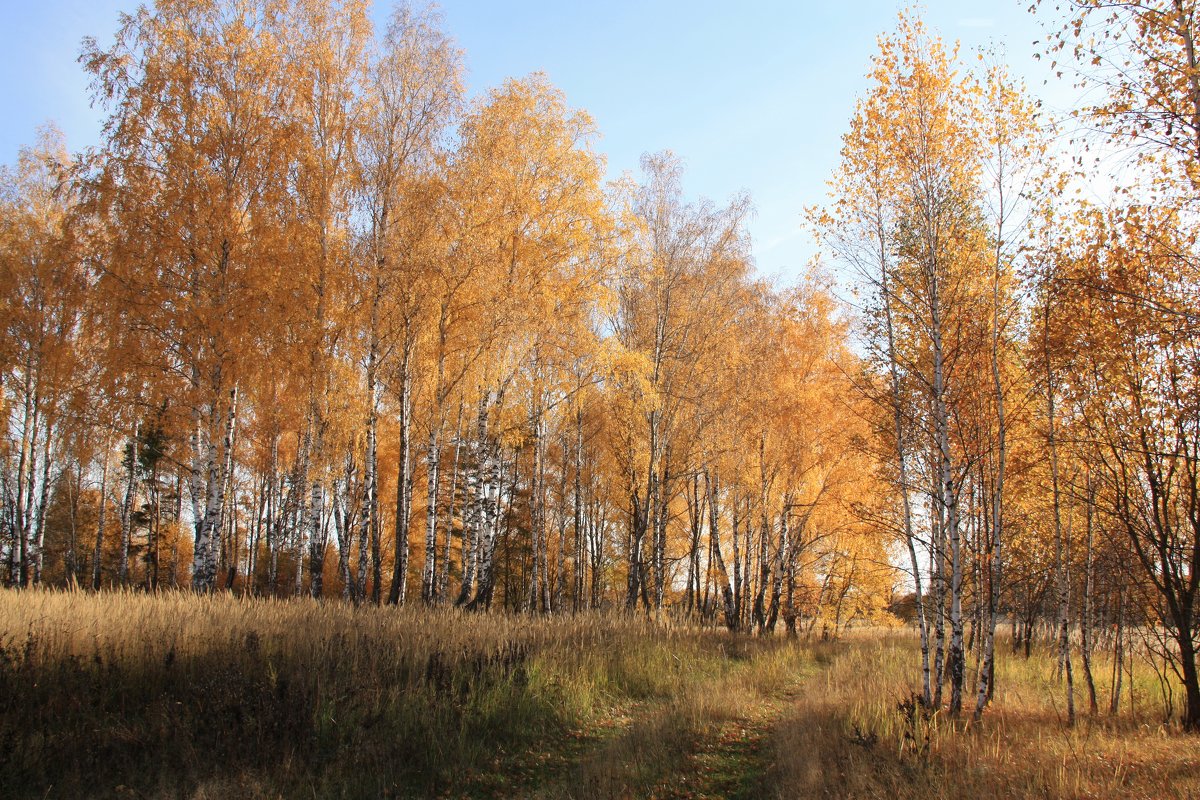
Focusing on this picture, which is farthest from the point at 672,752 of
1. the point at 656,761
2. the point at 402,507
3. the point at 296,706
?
the point at 402,507

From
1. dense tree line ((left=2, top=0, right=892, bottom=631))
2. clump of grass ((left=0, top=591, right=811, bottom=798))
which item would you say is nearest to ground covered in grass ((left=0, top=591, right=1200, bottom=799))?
clump of grass ((left=0, top=591, right=811, bottom=798))

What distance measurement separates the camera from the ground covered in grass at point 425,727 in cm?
466

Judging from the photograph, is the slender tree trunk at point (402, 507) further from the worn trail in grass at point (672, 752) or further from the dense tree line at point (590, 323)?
the worn trail in grass at point (672, 752)

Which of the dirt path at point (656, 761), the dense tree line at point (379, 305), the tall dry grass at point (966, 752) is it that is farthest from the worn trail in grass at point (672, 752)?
the dense tree line at point (379, 305)

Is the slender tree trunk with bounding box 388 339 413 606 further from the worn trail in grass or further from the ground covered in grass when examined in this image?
the worn trail in grass

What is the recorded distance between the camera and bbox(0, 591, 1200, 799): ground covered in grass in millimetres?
4656

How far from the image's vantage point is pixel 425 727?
5.87 meters

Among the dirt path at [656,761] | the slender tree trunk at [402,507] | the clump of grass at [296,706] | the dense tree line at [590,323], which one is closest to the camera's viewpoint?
the clump of grass at [296,706]

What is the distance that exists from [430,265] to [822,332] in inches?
438

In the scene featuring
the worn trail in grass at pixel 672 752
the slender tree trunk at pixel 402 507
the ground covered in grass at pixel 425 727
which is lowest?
the worn trail in grass at pixel 672 752

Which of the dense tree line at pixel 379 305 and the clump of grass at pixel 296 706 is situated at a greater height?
the dense tree line at pixel 379 305

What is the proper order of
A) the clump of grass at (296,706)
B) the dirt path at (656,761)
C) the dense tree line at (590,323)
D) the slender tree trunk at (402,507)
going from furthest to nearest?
the slender tree trunk at (402,507) → the dense tree line at (590,323) → the dirt path at (656,761) → the clump of grass at (296,706)

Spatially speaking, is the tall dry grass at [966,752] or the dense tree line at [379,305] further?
the dense tree line at [379,305]

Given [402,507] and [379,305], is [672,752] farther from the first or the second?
[379,305]
